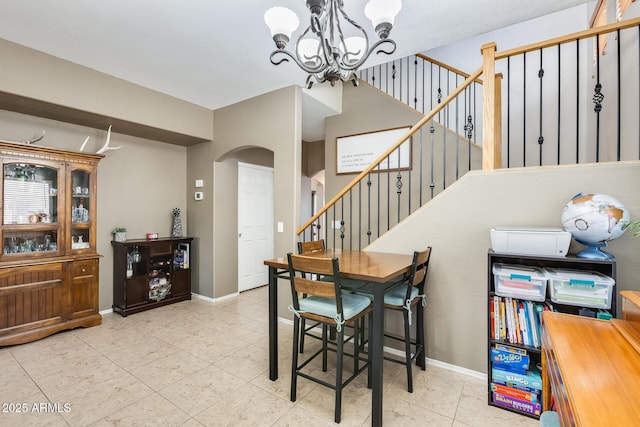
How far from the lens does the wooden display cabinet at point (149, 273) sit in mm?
3686

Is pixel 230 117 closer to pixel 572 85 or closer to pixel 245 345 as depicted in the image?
pixel 245 345

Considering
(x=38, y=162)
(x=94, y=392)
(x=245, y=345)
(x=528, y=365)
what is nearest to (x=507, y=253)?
(x=528, y=365)

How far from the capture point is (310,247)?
2.70m

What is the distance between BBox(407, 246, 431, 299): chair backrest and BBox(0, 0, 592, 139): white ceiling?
6.10 ft

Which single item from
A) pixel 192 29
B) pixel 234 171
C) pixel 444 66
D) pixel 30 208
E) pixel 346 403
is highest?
pixel 444 66

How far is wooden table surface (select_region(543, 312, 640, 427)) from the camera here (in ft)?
2.35

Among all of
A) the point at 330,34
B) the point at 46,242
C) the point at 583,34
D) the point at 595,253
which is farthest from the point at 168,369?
the point at 583,34

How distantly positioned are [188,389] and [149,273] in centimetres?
228

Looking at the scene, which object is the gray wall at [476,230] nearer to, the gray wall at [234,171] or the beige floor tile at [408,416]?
the beige floor tile at [408,416]

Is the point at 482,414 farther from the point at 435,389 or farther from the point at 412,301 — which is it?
the point at 412,301

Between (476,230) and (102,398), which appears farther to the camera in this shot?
(476,230)

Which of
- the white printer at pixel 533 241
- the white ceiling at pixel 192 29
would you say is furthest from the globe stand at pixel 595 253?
the white ceiling at pixel 192 29

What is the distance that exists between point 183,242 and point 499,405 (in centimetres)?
412

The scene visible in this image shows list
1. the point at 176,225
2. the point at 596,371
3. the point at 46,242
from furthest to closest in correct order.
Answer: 1. the point at 176,225
2. the point at 46,242
3. the point at 596,371
